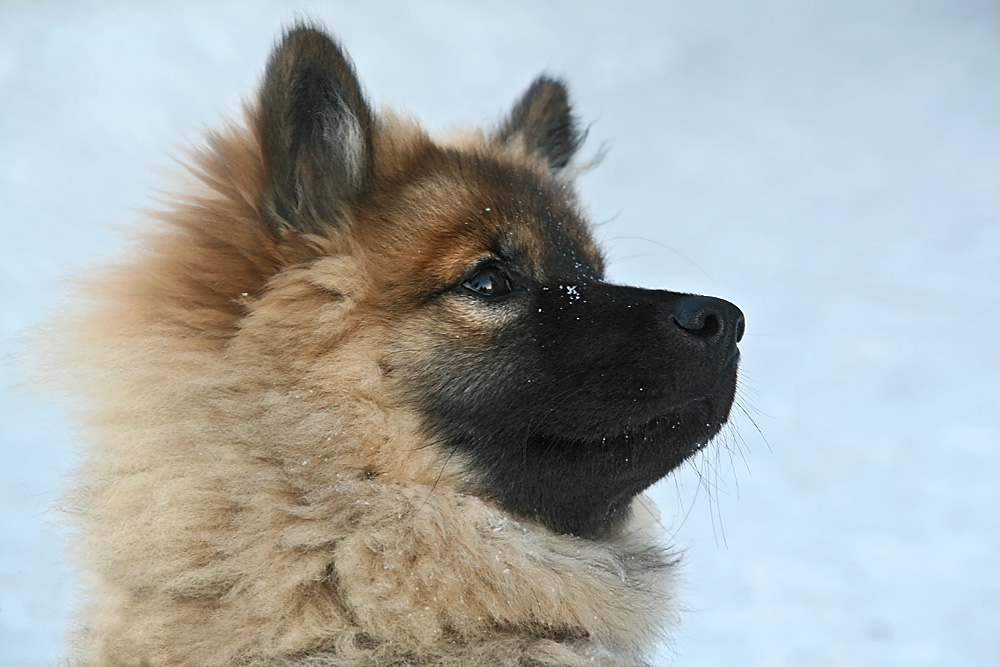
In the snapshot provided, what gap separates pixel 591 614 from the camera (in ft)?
8.66

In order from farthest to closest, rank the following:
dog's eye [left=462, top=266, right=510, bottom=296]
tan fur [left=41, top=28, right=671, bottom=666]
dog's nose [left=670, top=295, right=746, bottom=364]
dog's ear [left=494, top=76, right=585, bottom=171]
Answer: dog's ear [left=494, top=76, right=585, bottom=171] < dog's eye [left=462, top=266, right=510, bottom=296] < dog's nose [left=670, top=295, right=746, bottom=364] < tan fur [left=41, top=28, right=671, bottom=666]

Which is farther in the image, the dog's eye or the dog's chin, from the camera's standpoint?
Answer: the dog's eye

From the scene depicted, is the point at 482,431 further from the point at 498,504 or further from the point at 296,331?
the point at 296,331

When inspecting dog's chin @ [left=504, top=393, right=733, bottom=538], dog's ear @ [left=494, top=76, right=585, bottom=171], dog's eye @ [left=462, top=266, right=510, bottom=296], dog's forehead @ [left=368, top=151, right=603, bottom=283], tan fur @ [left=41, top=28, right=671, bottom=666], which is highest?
dog's ear @ [left=494, top=76, right=585, bottom=171]

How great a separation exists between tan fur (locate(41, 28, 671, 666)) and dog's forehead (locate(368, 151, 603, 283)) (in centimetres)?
2

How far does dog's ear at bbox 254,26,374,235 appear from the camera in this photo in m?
2.70

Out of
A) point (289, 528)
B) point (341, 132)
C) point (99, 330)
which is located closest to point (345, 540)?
point (289, 528)

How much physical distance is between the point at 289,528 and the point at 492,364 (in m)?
0.80

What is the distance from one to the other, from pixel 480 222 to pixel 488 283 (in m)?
0.24

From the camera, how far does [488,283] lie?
9.40ft

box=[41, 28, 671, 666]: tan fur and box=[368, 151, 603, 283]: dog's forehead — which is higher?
box=[368, 151, 603, 283]: dog's forehead

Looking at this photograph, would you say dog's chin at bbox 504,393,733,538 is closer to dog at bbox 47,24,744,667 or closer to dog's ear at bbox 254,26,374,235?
dog at bbox 47,24,744,667

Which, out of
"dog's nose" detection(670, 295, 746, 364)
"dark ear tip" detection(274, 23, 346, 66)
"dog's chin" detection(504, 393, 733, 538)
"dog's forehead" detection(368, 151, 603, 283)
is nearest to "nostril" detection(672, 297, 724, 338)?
"dog's nose" detection(670, 295, 746, 364)

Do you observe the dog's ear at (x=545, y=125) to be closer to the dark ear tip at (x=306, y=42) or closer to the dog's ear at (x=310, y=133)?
the dog's ear at (x=310, y=133)
